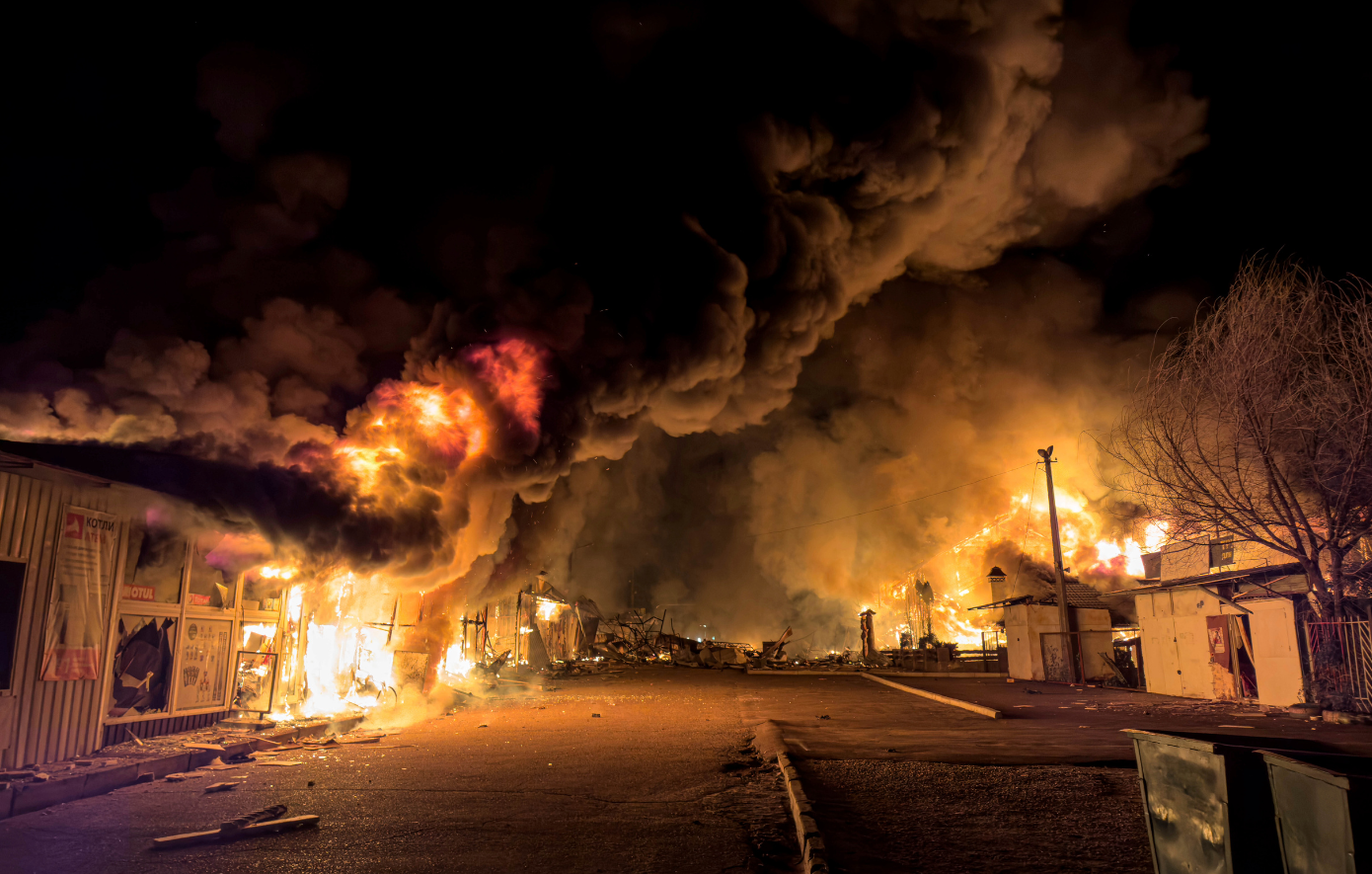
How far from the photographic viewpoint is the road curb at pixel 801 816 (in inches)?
224

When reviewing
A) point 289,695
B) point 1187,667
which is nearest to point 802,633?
point 1187,667

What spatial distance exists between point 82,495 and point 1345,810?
13199 mm

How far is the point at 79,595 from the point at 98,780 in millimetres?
2671

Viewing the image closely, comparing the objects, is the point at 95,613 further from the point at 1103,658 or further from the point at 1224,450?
the point at 1103,658

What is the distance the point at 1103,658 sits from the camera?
31.3 m

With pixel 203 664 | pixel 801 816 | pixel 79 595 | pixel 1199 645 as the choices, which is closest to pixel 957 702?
pixel 1199 645

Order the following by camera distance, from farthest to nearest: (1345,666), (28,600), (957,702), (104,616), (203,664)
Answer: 1. (957,702)
2. (1345,666)
3. (203,664)
4. (104,616)
5. (28,600)

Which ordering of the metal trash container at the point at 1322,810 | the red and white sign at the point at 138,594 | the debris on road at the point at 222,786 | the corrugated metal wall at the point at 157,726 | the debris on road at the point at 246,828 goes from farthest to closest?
the red and white sign at the point at 138,594, the corrugated metal wall at the point at 157,726, the debris on road at the point at 222,786, the debris on road at the point at 246,828, the metal trash container at the point at 1322,810

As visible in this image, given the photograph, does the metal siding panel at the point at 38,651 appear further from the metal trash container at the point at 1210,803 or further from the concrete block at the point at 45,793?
the metal trash container at the point at 1210,803

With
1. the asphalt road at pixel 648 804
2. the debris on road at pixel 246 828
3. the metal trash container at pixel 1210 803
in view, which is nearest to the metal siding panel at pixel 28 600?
the asphalt road at pixel 648 804

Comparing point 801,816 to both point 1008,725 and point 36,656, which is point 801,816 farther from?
point 1008,725

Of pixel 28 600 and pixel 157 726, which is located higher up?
pixel 28 600

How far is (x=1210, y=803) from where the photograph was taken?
4699 mm

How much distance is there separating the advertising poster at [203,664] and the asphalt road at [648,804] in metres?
2.37
